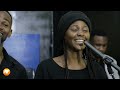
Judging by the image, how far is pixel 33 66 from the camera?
11.3ft

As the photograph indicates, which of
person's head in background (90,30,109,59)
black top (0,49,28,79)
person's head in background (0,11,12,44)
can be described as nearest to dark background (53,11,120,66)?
person's head in background (90,30,109,59)

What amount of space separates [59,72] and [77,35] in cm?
27

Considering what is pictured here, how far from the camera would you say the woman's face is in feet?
6.58

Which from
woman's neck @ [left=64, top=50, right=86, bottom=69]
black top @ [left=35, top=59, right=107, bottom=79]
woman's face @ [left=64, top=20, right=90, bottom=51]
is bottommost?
black top @ [left=35, top=59, right=107, bottom=79]

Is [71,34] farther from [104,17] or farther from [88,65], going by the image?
[104,17]

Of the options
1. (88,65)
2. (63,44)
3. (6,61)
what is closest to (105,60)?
(88,65)

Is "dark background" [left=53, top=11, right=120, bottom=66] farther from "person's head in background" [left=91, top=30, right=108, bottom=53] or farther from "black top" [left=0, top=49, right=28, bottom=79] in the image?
"black top" [left=0, top=49, right=28, bottom=79]

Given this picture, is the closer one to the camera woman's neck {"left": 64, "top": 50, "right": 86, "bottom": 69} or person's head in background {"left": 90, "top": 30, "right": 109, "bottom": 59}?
woman's neck {"left": 64, "top": 50, "right": 86, "bottom": 69}

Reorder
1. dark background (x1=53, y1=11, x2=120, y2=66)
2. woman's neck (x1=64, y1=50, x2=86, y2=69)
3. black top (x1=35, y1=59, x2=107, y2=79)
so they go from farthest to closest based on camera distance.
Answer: dark background (x1=53, y1=11, x2=120, y2=66), woman's neck (x1=64, y1=50, x2=86, y2=69), black top (x1=35, y1=59, x2=107, y2=79)

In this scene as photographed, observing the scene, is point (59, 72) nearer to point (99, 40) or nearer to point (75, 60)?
point (75, 60)

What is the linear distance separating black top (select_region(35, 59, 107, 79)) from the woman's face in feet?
0.51

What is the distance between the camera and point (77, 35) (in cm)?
204

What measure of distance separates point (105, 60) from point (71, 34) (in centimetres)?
43
